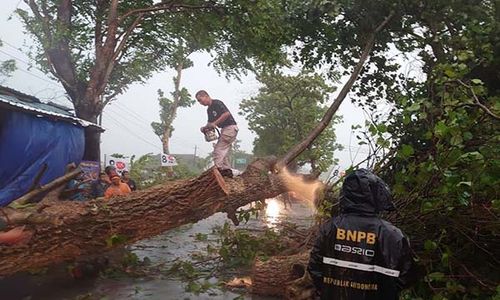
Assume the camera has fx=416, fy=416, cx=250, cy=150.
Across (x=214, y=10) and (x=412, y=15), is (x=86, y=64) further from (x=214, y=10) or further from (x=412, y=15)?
(x=412, y=15)

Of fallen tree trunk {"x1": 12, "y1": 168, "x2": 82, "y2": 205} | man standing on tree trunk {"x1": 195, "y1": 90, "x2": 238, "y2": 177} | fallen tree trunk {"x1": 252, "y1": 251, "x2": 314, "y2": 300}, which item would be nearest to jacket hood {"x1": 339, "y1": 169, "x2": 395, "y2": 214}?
fallen tree trunk {"x1": 252, "y1": 251, "x2": 314, "y2": 300}

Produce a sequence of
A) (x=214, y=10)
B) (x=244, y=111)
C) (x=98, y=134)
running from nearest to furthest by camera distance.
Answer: (x=214, y=10), (x=98, y=134), (x=244, y=111)

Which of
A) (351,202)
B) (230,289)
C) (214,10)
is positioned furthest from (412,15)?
(351,202)

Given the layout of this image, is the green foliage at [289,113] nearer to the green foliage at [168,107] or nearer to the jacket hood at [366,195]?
the green foliage at [168,107]

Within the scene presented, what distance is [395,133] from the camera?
6.96 meters

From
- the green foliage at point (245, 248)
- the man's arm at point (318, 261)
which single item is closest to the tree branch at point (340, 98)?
the green foliage at point (245, 248)

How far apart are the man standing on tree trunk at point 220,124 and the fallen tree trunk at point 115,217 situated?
1.14 metres

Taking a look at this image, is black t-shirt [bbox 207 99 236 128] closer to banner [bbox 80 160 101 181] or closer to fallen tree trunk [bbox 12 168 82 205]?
fallen tree trunk [bbox 12 168 82 205]

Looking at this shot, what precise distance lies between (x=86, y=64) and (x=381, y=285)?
12.1 meters

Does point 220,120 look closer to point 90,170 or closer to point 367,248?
point 90,170

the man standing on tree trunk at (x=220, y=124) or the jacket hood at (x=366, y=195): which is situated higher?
the man standing on tree trunk at (x=220, y=124)

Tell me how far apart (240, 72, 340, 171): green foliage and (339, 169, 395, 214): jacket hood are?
14934mm

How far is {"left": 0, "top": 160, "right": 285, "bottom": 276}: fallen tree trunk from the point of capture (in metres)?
4.37

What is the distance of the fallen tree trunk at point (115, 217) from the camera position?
4371 mm
